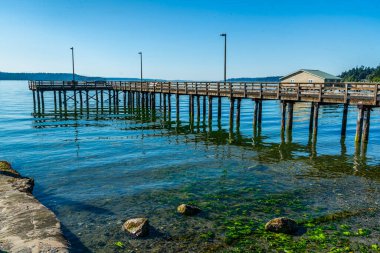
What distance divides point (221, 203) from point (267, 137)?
14724mm

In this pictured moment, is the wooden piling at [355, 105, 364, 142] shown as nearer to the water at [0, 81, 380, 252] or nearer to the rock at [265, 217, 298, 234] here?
the water at [0, 81, 380, 252]

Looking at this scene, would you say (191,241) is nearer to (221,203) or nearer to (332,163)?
(221,203)

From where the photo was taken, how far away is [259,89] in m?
27.3

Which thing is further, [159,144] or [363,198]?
[159,144]

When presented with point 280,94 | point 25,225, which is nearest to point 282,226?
point 25,225

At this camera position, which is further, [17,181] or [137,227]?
[17,181]

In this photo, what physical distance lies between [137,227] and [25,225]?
3030 millimetres

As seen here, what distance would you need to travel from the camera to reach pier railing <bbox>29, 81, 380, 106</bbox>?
20.4 m

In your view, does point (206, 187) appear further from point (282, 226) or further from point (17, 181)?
point (17, 181)

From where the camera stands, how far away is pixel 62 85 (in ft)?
163

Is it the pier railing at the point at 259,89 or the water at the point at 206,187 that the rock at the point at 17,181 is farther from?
the pier railing at the point at 259,89

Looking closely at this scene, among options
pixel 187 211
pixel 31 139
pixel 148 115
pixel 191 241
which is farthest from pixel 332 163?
pixel 148 115

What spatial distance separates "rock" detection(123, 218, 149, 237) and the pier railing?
15.6 m

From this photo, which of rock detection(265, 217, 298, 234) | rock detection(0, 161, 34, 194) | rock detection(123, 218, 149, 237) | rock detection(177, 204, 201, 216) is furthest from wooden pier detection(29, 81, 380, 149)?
rock detection(0, 161, 34, 194)
